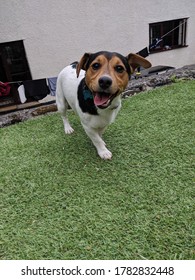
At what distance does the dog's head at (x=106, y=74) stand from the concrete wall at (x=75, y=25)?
485cm

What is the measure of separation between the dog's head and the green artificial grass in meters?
0.88

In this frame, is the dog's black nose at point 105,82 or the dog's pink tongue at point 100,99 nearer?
the dog's black nose at point 105,82

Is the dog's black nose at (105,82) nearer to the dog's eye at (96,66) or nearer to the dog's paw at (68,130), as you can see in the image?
the dog's eye at (96,66)

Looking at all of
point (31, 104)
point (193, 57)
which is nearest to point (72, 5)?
point (31, 104)

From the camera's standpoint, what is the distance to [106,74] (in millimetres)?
2031

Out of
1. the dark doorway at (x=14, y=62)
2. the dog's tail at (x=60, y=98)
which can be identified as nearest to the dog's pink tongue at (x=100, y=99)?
the dog's tail at (x=60, y=98)

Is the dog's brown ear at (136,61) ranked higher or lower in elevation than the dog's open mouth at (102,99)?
higher

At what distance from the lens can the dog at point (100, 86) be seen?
6.84 ft

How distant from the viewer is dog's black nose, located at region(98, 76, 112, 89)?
6.53ft

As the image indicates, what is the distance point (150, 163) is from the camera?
2.68 meters

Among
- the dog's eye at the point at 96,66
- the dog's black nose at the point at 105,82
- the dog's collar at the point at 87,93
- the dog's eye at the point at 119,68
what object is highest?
the dog's eye at the point at 96,66

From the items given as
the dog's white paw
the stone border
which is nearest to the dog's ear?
the dog's white paw

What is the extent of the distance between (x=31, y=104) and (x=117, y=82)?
571 centimetres

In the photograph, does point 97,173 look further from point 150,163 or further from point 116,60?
point 116,60
